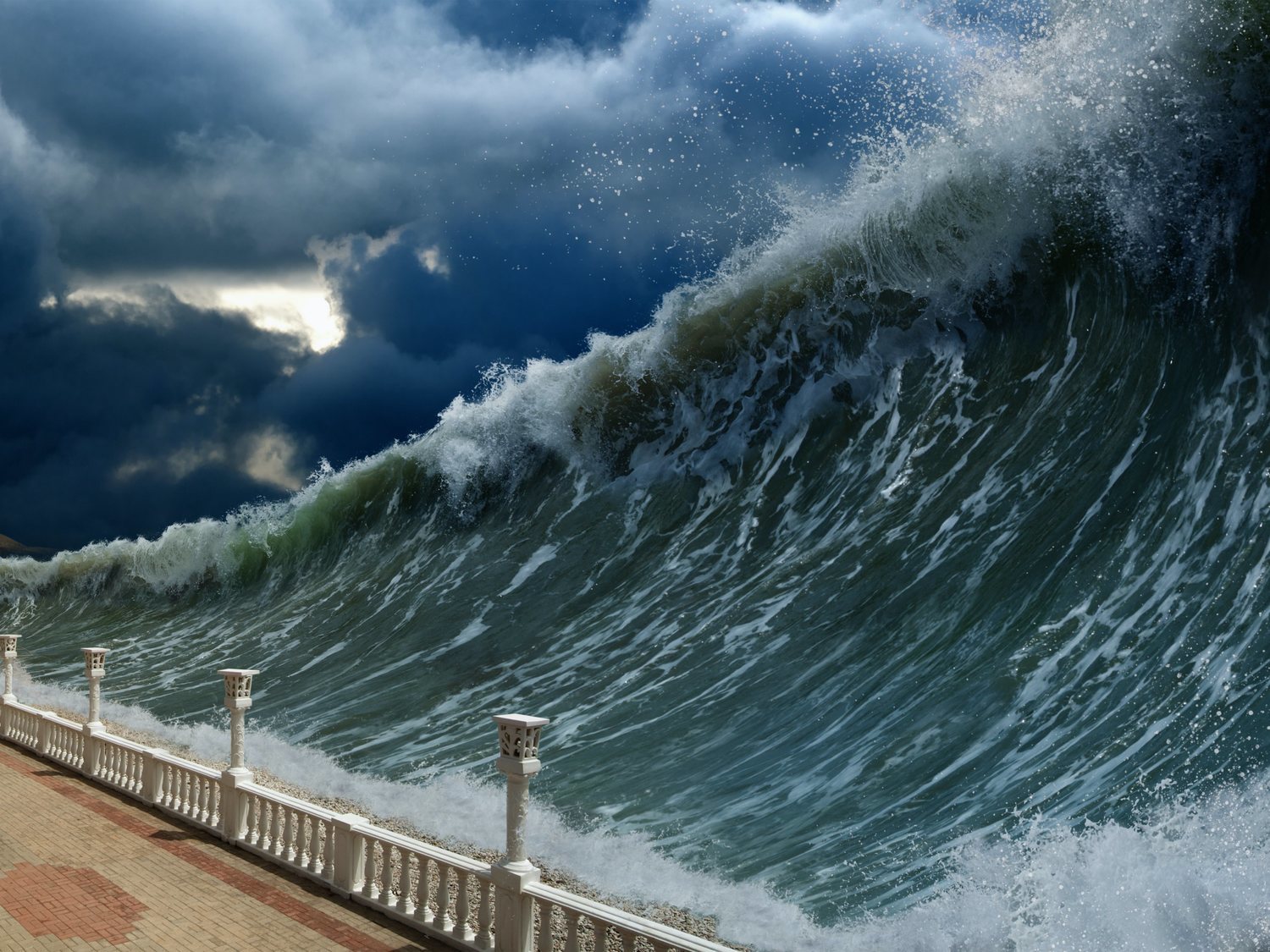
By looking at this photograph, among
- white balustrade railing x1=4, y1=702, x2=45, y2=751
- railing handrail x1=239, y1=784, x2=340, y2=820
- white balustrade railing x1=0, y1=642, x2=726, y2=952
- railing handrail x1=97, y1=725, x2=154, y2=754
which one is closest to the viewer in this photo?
white balustrade railing x1=0, y1=642, x2=726, y2=952

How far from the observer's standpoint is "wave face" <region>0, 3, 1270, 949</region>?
7.68 meters

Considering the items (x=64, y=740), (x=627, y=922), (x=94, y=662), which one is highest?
(x=94, y=662)

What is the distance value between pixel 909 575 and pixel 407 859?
24.8 feet

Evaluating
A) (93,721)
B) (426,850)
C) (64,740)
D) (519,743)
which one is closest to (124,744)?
(93,721)

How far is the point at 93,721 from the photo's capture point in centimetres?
1255

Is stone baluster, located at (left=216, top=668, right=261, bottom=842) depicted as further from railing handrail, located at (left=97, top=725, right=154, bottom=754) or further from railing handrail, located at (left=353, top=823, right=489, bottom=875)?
railing handrail, located at (left=353, top=823, right=489, bottom=875)

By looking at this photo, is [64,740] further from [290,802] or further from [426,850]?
[426,850]

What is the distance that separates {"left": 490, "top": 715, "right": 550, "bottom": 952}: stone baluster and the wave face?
186cm

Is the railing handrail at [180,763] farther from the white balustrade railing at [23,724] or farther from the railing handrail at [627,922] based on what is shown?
the railing handrail at [627,922]

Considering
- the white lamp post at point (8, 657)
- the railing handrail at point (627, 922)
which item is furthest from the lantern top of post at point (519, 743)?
the white lamp post at point (8, 657)

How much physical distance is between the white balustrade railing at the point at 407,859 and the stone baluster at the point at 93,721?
1.00 feet

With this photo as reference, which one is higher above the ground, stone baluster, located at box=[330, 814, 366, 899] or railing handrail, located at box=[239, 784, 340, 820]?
railing handrail, located at box=[239, 784, 340, 820]

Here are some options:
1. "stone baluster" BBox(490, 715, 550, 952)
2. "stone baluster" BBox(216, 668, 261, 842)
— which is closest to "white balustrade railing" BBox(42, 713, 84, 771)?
"stone baluster" BBox(216, 668, 261, 842)

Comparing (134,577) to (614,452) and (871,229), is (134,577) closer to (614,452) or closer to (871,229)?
(614,452)
